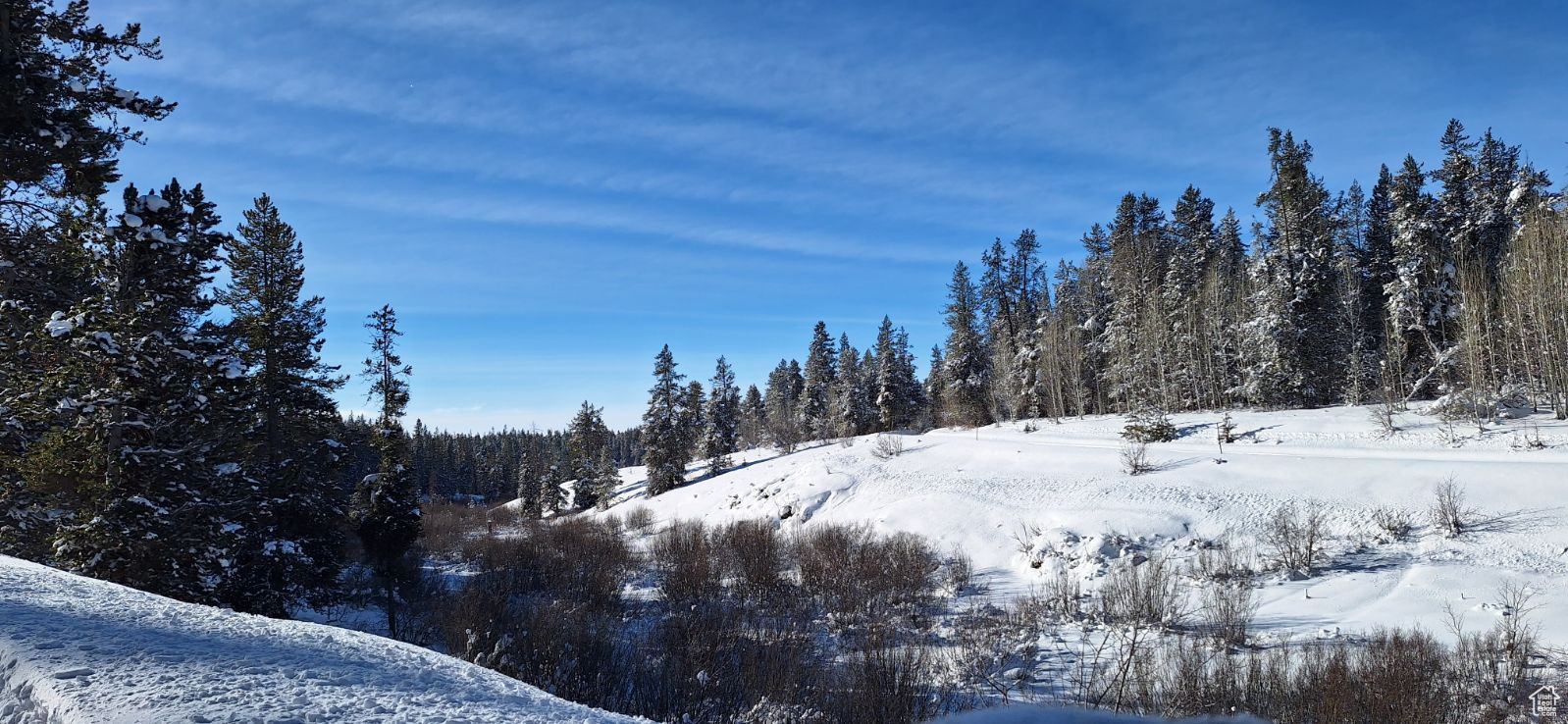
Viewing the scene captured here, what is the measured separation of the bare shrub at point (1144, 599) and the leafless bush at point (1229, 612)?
1.59 ft

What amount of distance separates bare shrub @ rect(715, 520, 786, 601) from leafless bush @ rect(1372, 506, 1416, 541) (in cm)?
1489

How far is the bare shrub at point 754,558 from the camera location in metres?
18.8

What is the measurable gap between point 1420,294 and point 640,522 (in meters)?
40.6

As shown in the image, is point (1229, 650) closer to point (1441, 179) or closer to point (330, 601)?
point (330, 601)

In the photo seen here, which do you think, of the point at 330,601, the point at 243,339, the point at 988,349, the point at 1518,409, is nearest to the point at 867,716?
the point at 330,601

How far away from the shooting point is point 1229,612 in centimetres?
1155

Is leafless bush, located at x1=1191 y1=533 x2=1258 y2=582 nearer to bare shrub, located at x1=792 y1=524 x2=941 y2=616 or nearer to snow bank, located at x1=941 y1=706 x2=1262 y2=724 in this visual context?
bare shrub, located at x1=792 y1=524 x2=941 y2=616

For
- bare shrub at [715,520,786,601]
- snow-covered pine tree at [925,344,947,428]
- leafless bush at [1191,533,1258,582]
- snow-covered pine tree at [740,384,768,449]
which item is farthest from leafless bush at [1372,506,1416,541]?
snow-covered pine tree at [740,384,768,449]

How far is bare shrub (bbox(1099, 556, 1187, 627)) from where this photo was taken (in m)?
12.9

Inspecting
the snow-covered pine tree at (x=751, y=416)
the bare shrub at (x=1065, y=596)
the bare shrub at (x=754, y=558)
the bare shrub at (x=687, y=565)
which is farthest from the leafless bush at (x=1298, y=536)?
the snow-covered pine tree at (x=751, y=416)

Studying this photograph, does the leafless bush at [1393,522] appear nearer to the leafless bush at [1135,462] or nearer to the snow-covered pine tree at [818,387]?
the leafless bush at [1135,462]

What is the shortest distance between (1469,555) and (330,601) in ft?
93.5

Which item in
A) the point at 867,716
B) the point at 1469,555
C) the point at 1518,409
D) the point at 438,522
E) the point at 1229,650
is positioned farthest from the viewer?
the point at 438,522

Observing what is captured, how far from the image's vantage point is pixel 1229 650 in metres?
10.7
